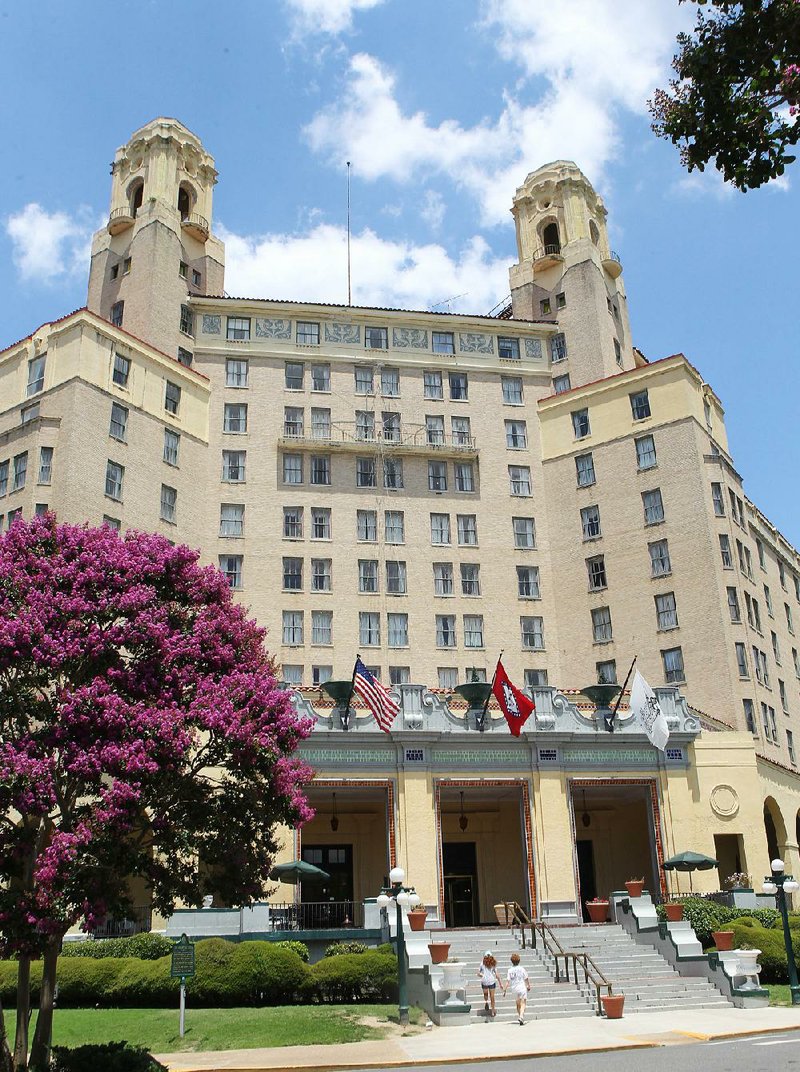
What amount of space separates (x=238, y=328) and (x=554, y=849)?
38.1 meters

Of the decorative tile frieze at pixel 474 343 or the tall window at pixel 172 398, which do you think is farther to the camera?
the decorative tile frieze at pixel 474 343

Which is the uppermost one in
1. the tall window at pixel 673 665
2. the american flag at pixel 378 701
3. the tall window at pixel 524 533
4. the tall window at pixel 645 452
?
the tall window at pixel 645 452

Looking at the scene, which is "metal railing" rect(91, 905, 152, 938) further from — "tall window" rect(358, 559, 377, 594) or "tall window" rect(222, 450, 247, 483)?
"tall window" rect(222, 450, 247, 483)

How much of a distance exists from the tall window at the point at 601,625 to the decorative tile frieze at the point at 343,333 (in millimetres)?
22060

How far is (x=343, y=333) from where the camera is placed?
6319 centimetres

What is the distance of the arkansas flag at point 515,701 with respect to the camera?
116 feet

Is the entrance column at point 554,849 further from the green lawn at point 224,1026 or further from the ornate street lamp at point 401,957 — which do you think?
the green lawn at point 224,1026

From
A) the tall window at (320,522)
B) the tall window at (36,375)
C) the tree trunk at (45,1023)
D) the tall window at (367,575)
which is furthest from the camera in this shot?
the tall window at (320,522)

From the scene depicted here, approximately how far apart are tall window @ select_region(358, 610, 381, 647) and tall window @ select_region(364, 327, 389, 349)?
17.5 metres

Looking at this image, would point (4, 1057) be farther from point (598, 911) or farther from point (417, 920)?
point (598, 911)

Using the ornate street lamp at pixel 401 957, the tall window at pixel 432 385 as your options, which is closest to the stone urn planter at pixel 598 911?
the ornate street lamp at pixel 401 957

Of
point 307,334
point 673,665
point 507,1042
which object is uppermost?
point 307,334

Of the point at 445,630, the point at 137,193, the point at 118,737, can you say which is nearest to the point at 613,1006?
the point at 118,737

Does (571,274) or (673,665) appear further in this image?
Answer: (571,274)
